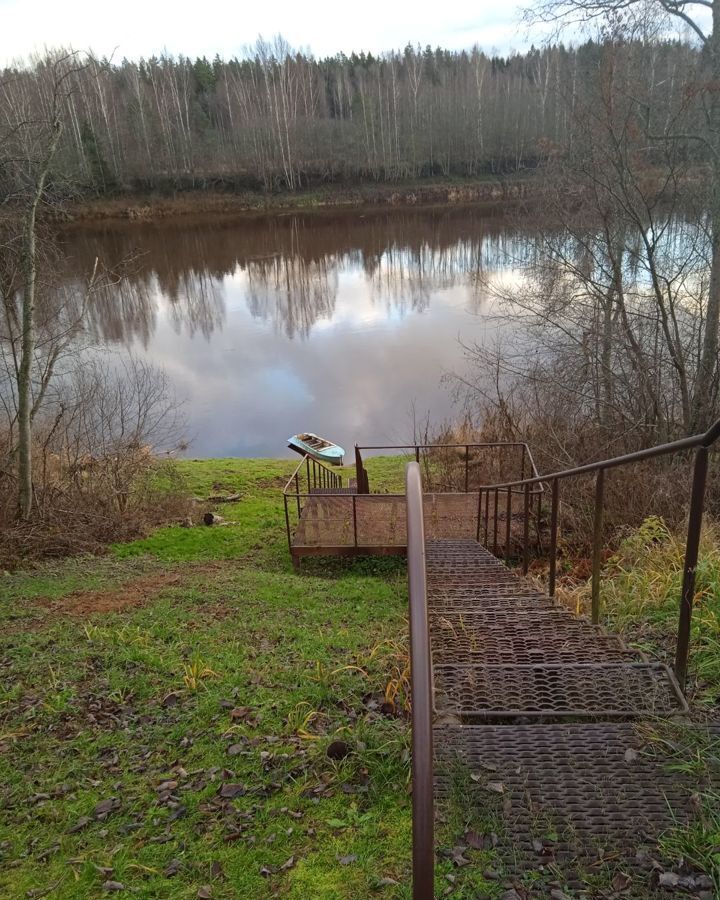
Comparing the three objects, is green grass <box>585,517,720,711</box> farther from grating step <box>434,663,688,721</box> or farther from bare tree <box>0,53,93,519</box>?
bare tree <box>0,53,93,519</box>

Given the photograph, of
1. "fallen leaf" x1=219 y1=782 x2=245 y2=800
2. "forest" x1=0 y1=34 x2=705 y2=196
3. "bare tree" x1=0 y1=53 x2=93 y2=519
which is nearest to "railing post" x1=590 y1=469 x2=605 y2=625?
"fallen leaf" x1=219 y1=782 x2=245 y2=800

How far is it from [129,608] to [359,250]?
32654 millimetres

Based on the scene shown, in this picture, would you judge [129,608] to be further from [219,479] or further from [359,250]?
[359,250]

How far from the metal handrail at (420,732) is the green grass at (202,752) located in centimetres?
108

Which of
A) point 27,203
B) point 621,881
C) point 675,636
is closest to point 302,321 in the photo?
point 27,203

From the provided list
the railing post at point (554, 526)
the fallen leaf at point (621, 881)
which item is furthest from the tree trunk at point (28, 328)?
the fallen leaf at point (621, 881)

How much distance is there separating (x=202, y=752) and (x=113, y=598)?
4071 mm

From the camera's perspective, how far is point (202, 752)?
10.9ft

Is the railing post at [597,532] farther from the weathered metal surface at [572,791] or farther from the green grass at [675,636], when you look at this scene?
the weathered metal surface at [572,791]

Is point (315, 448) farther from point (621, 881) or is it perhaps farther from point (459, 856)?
point (621, 881)

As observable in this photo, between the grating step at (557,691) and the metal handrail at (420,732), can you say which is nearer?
the metal handrail at (420,732)

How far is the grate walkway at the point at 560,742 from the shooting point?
6.89 ft

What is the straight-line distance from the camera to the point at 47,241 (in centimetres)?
1061

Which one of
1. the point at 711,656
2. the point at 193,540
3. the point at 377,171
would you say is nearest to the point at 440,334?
the point at 193,540
